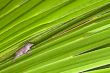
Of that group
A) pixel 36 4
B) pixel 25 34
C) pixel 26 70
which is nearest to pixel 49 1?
pixel 36 4

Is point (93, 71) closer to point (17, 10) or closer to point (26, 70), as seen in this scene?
point (26, 70)

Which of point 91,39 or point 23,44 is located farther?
point 23,44

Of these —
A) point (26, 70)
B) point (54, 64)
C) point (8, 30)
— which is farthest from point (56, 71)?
point (8, 30)

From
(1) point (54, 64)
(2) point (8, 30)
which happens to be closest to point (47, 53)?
(1) point (54, 64)

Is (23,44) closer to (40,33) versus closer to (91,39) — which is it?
(40,33)

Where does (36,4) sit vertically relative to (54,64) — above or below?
above

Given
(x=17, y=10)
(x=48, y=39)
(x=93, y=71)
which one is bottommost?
(x=93, y=71)

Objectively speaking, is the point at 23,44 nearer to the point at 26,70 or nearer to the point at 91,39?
the point at 26,70
